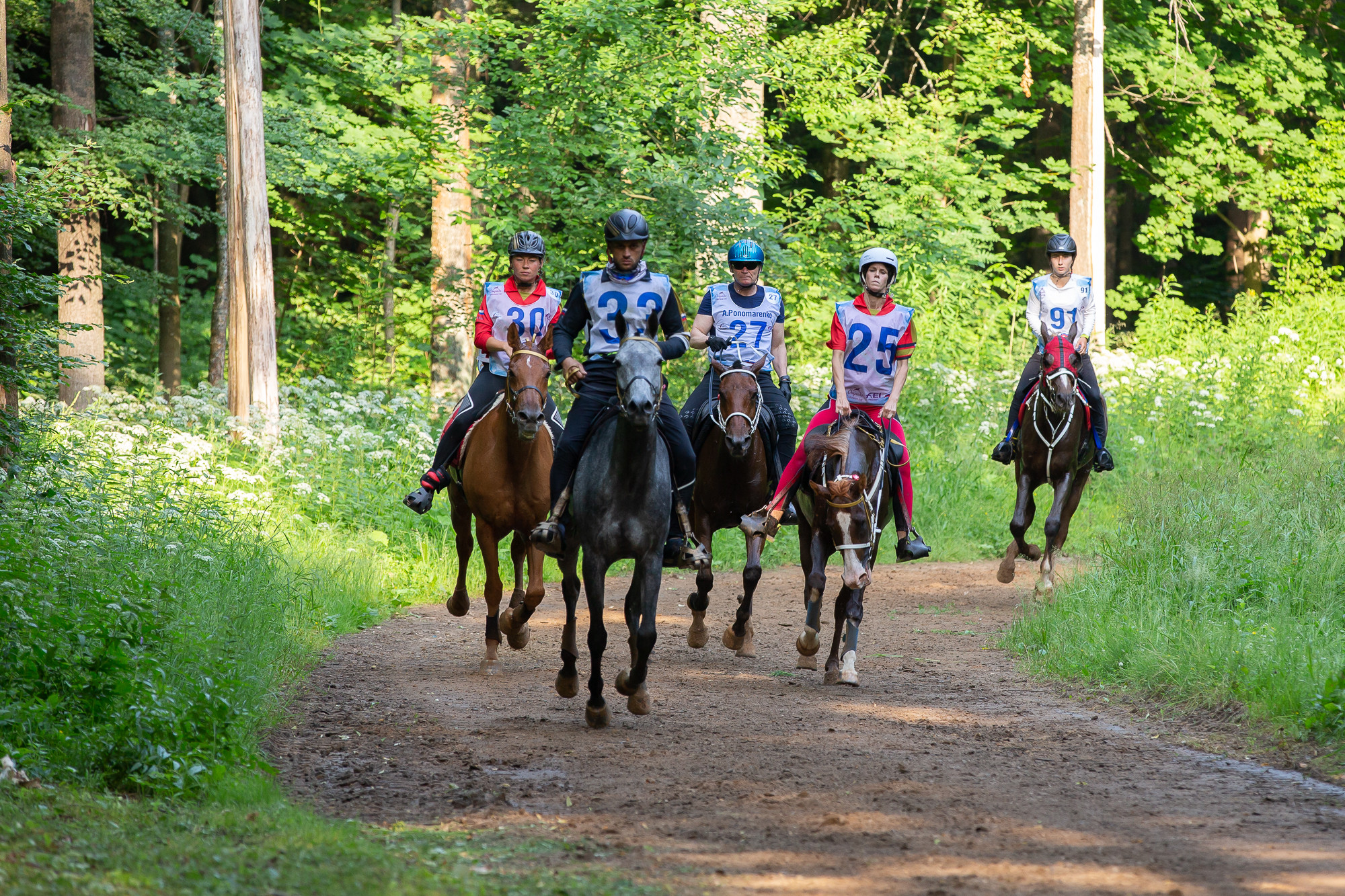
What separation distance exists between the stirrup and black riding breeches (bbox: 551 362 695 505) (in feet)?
0.78

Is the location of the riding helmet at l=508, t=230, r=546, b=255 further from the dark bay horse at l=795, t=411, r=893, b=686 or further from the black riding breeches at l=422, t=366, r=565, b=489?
the dark bay horse at l=795, t=411, r=893, b=686

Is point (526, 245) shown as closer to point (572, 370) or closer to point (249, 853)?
point (572, 370)

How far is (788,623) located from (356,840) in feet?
24.4

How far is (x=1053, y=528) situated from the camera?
12398 millimetres

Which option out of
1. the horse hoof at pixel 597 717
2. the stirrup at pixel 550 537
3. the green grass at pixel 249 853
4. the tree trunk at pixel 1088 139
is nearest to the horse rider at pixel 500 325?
the stirrup at pixel 550 537

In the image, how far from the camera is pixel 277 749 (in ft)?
22.9

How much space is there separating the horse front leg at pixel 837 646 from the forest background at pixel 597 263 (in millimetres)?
1528

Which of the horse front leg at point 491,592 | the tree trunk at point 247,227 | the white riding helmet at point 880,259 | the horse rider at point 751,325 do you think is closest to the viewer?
the white riding helmet at point 880,259

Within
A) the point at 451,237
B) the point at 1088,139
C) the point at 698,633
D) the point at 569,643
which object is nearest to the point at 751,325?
the point at 698,633

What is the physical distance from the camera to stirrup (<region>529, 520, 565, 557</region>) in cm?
781

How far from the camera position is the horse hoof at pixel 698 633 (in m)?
10.6

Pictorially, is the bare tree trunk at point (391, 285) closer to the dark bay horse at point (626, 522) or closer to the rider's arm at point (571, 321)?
the rider's arm at point (571, 321)

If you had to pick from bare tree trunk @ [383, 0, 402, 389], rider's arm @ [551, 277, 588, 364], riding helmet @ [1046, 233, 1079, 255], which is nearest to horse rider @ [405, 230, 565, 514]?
rider's arm @ [551, 277, 588, 364]

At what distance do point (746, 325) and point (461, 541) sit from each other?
3.05 m
